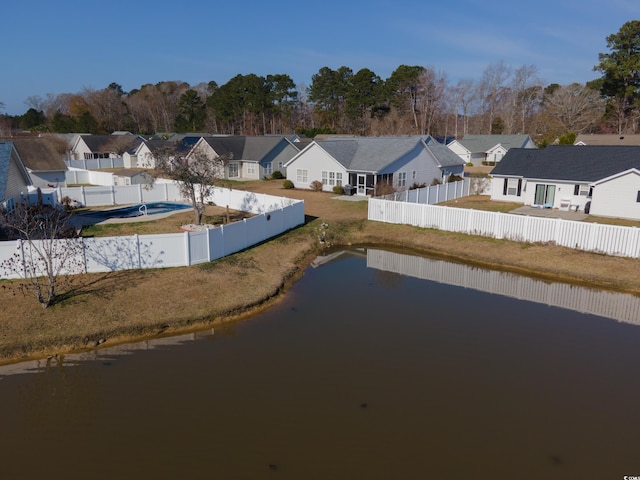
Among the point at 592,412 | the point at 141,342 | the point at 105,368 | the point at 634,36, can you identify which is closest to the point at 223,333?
the point at 141,342

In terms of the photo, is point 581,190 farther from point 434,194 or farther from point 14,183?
point 14,183

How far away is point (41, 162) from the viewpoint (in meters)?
36.7

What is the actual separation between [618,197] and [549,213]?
3.75 m

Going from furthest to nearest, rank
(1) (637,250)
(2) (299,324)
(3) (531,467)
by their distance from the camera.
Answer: (1) (637,250), (2) (299,324), (3) (531,467)

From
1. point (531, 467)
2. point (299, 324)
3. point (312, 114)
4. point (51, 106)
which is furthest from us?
point (51, 106)

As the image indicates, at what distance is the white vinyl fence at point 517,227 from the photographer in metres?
19.8

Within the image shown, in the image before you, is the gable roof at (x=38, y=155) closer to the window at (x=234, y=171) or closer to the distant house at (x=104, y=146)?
the window at (x=234, y=171)

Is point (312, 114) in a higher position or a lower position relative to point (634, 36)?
lower

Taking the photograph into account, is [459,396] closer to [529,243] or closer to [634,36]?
[529,243]

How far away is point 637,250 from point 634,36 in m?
57.9

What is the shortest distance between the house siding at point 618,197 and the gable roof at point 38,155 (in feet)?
130

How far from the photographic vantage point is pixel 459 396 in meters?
10.6

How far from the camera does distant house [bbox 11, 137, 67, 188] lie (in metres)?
36.2

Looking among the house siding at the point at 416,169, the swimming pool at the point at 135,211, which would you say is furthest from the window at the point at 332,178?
the swimming pool at the point at 135,211
